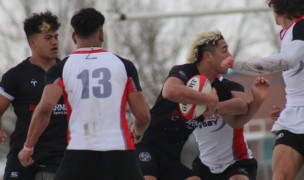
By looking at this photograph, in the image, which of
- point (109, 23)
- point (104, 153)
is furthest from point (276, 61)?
point (109, 23)

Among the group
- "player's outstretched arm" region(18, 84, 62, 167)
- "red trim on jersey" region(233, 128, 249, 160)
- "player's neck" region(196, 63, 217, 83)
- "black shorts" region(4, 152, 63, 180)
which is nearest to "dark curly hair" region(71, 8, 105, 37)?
"player's outstretched arm" region(18, 84, 62, 167)

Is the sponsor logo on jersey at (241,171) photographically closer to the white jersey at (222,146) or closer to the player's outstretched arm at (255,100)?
the white jersey at (222,146)

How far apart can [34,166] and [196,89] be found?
1.91m

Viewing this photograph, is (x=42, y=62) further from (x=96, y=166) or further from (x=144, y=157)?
(x=96, y=166)

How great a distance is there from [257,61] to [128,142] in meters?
1.44

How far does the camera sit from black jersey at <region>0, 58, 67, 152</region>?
11.0m

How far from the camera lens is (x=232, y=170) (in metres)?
11.2

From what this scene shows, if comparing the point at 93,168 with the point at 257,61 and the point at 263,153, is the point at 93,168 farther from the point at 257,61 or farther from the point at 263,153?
the point at 263,153

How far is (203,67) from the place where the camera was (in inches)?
425

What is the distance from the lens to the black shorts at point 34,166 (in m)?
11.0

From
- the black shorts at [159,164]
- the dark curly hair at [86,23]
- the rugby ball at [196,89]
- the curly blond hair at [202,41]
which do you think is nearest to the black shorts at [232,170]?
the black shorts at [159,164]

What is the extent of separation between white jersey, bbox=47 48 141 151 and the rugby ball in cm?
136

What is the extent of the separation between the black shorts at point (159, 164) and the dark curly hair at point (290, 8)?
1.86 m

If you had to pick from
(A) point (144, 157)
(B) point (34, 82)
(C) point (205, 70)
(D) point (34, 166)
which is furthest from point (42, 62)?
(C) point (205, 70)
